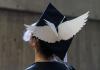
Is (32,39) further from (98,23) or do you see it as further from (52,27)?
(98,23)

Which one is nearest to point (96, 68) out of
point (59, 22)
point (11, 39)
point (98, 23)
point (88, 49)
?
point (88, 49)

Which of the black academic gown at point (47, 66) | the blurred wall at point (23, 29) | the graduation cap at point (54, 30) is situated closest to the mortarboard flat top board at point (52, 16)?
the graduation cap at point (54, 30)

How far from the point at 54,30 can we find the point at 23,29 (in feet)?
9.68

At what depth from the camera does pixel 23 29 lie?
5.39 metres

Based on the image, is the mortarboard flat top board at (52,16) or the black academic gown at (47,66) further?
the mortarboard flat top board at (52,16)

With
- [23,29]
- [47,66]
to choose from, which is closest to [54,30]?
[47,66]

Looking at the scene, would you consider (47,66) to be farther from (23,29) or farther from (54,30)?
(23,29)

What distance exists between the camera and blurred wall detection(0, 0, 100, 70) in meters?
5.21

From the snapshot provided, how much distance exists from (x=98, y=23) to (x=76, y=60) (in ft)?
2.74

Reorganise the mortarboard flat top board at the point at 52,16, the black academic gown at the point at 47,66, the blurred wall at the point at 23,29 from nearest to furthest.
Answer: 1. the black academic gown at the point at 47,66
2. the mortarboard flat top board at the point at 52,16
3. the blurred wall at the point at 23,29

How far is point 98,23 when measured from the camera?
6.31 meters

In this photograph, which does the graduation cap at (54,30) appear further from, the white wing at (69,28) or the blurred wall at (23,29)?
the blurred wall at (23,29)

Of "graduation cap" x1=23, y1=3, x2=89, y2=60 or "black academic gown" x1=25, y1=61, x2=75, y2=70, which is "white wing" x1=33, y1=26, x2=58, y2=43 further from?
"black academic gown" x1=25, y1=61, x2=75, y2=70

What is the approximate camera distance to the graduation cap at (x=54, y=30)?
246 cm
